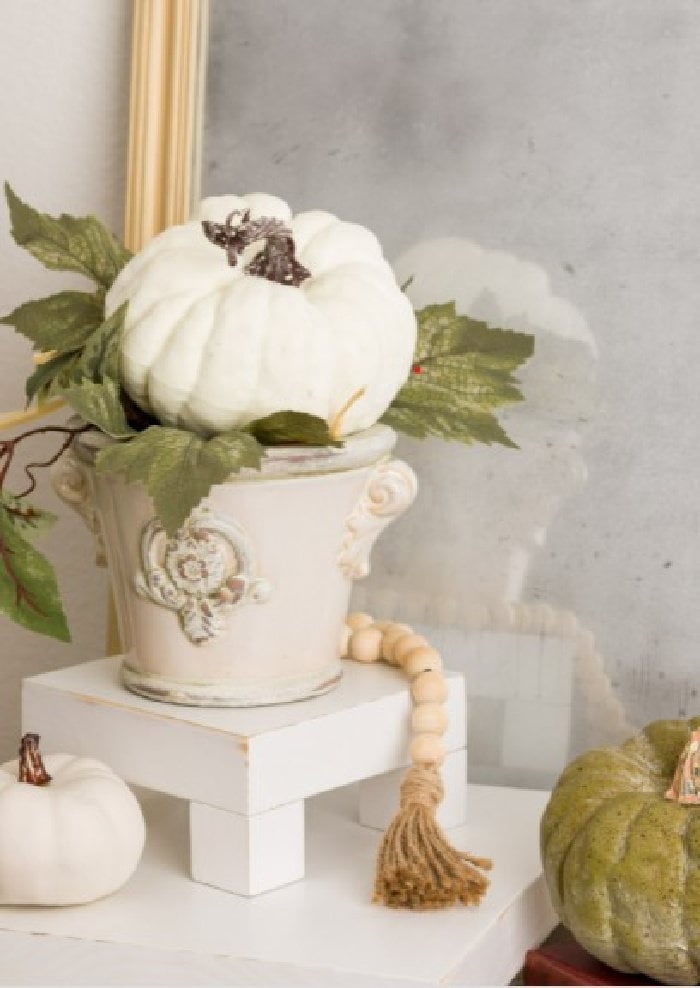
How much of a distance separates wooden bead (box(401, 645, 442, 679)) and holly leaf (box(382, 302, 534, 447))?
0.16 m

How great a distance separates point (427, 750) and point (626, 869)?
0.19 m

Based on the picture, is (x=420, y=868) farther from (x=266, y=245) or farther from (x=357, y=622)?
(x=266, y=245)

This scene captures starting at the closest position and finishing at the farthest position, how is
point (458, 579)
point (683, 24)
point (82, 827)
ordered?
point (82, 827)
point (683, 24)
point (458, 579)

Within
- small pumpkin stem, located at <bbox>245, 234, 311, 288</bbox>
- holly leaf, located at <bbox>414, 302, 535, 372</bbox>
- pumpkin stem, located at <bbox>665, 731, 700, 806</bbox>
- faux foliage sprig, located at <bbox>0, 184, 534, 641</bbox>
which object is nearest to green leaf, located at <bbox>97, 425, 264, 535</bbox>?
faux foliage sprig, located at <bbox>0, 184, 534, 641</bbox>

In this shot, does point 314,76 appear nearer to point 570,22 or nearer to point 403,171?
point 403,171

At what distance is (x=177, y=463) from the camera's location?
3.16 feet

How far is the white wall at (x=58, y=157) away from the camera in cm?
134

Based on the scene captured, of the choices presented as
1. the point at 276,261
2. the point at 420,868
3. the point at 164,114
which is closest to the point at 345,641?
the point at 420,868

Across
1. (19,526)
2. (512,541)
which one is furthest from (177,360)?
(512,541)

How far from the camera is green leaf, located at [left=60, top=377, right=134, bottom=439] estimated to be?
98cm

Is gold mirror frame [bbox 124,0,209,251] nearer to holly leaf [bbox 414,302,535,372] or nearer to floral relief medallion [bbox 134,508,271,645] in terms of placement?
holly leaf [bbox 414,302,535,372]

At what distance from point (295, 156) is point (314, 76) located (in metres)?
0.07

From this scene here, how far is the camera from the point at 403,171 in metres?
1.31

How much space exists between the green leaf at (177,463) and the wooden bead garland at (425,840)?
252mm
